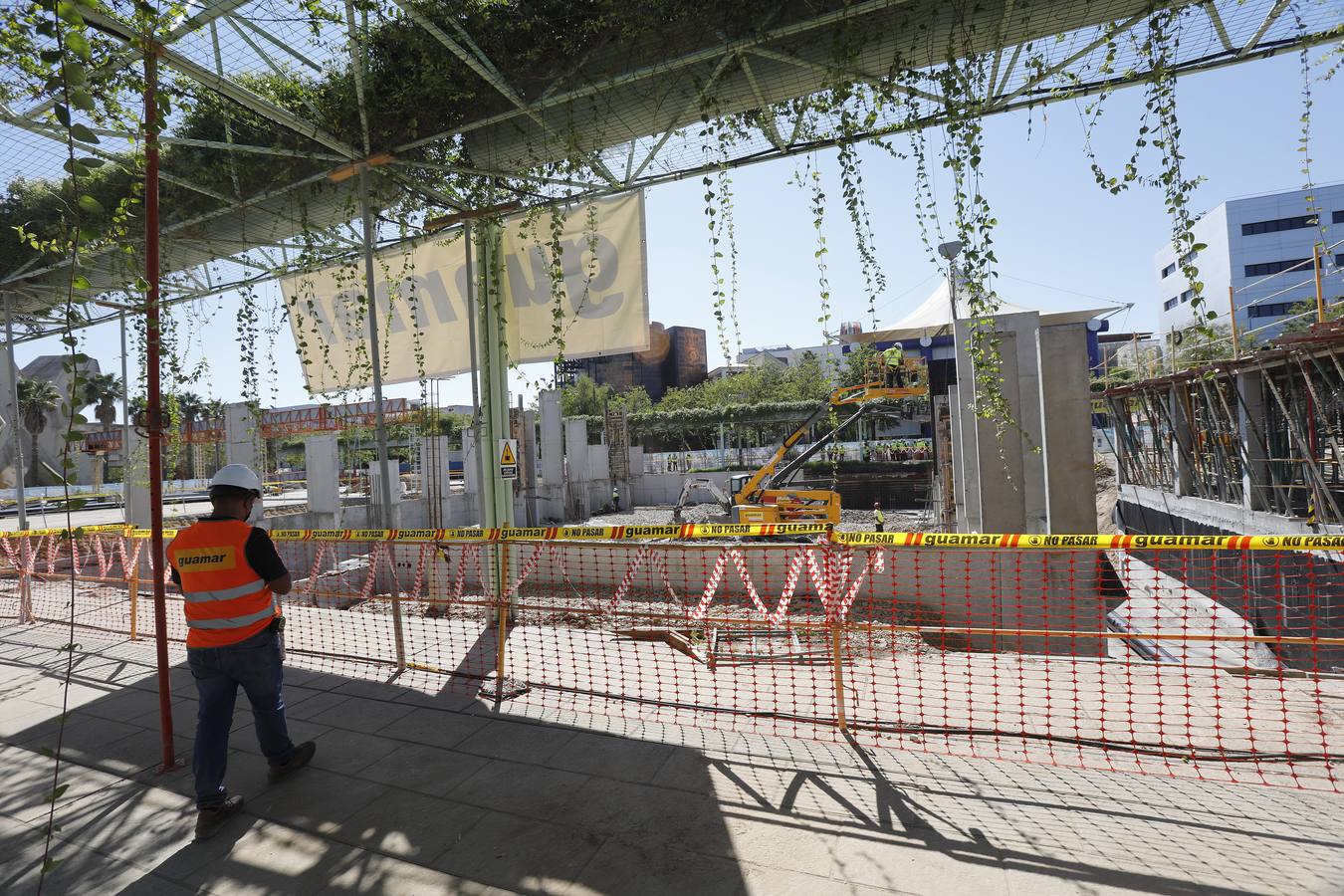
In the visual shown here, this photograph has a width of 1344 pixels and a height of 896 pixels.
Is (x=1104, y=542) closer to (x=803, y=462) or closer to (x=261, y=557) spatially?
(x=261, y=557)

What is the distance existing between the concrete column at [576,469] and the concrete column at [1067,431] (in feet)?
57.7

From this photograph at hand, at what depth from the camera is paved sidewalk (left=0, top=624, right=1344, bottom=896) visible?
2.77 meters

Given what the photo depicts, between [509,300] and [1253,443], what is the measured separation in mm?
14764

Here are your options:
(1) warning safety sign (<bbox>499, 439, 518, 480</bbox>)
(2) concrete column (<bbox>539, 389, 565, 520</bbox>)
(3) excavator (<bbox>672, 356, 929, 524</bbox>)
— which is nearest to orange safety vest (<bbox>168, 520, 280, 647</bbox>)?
(1) warning safety sign (<bbox>499, 439, 518, 480</bbox>)

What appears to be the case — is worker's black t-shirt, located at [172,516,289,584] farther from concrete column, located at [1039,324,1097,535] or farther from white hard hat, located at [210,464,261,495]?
concrete column, located at [1039,324,1097,535]

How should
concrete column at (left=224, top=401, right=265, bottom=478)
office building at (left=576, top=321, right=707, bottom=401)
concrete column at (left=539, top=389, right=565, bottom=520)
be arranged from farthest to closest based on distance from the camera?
1. office building at (left=576, top=321, right=707, bottom=401)
2. concrete column at (left=539, top=389, right=565, bottom=520)
3. concrete column at (left=224, top=401, right=265, bottom=478)

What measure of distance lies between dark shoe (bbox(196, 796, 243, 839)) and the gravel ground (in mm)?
14733

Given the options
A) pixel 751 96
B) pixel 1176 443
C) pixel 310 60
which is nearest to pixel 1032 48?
pixel 751 96

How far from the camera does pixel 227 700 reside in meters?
3.52

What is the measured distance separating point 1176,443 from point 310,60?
1940 centimetres

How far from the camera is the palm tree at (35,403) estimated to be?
38.7 metres

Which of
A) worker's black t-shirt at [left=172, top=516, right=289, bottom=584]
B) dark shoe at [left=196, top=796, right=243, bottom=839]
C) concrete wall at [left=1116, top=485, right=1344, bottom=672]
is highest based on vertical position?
worker's black t-shirt at [left=172, top=516, right=289, bottom=584]

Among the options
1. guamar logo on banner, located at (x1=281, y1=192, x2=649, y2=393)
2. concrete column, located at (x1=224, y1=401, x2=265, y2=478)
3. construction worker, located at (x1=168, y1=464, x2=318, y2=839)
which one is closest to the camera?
construction worker, located at (x1=168, y1=464, x2=318, y2=839)

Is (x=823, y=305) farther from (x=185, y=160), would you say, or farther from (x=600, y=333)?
(x=185, y=160)
